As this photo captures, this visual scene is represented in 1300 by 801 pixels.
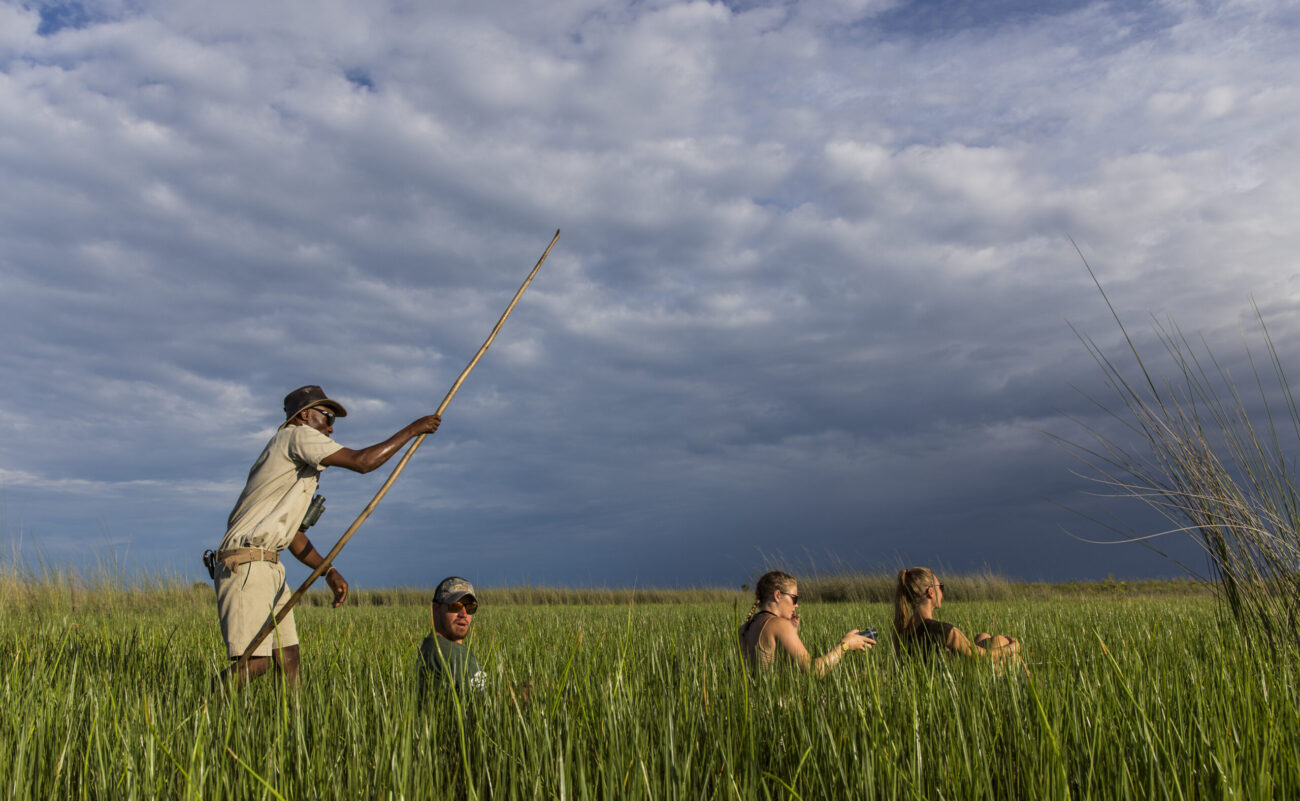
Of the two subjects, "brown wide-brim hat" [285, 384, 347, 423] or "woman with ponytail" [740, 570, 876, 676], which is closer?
"woman with ponytail" [740, 570, 876, 676]

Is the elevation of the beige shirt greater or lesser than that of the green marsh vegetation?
greater

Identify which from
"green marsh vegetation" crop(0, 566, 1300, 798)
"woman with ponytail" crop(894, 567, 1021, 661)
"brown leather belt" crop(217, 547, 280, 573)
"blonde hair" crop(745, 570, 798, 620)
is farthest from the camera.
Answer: "woman with ponytail" crop(894, 567, 1021, 661)

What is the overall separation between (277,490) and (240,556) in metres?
0.46

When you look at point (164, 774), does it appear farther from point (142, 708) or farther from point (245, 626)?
point (245, 626)

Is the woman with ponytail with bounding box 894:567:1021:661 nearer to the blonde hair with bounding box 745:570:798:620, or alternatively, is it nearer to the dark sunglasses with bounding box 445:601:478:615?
the blonde hair with bounding box 745:570:798:620

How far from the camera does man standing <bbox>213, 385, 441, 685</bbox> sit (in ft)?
15.3

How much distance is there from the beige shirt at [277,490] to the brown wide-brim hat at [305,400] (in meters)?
0.17

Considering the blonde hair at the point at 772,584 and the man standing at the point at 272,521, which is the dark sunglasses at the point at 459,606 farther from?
the blonde hair at the point at 772,584

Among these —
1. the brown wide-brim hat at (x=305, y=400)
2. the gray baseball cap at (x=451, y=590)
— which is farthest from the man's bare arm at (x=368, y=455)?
the gray baseball cap at (x=451, y=590)

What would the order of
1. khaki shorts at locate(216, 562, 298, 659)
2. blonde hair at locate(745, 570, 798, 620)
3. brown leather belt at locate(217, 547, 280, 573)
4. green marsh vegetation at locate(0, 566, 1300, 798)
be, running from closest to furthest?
green marsh vegetation at locate(0, 566, 1300, 798), khaki shorts at locate(216, 562, 298, 659), brown leather belt at locate(217, 547, 280, 573), blonde hair at locate(745, 570, 798, 620)

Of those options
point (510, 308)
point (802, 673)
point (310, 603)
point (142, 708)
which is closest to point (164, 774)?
point (142, 708)

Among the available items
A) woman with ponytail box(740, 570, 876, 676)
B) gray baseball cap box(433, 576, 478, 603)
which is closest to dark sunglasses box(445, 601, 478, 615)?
gray baseball cap box(433, 576, 478, 603)

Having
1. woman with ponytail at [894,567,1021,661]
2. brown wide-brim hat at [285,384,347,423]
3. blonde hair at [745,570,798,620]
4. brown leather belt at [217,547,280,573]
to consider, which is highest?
brown wide-brim hat at [285,384,347,423]

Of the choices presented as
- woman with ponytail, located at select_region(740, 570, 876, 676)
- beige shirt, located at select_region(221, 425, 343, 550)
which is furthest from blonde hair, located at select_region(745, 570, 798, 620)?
beige shirt, located at select_region(221, 425, 343, 550)
